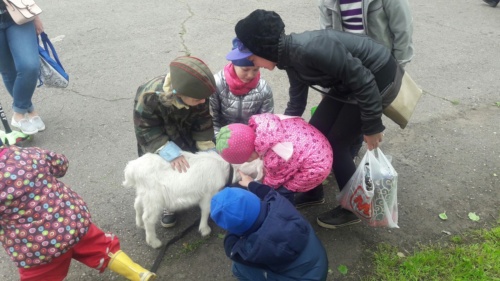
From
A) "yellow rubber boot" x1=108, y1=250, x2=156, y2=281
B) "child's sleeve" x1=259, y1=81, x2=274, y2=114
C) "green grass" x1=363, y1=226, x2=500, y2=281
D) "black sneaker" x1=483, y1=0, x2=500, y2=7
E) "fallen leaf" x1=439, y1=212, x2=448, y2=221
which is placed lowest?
"black sneaker" x1=483, y1=0, x2=500, y2=7

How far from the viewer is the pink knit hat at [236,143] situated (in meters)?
2.35

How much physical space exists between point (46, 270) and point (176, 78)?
1.26 m

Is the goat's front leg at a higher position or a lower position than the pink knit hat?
lower

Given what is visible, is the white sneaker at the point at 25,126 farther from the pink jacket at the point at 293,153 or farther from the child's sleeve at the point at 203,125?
the pink jacket at the point at 293,153

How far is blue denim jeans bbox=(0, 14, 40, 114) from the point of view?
11.7ft

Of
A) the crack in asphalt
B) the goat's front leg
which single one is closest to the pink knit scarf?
the goat's front leg

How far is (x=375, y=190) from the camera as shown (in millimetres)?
2697

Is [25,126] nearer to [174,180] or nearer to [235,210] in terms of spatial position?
[174,180]

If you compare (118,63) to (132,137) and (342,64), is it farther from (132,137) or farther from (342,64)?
(342,64)

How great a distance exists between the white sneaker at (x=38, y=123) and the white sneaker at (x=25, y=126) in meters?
0.03

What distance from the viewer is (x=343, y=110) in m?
2.64

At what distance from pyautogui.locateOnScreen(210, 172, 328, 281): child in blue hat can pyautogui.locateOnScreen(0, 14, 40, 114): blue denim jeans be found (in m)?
2.52

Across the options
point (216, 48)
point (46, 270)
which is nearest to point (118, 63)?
point (216, 48)

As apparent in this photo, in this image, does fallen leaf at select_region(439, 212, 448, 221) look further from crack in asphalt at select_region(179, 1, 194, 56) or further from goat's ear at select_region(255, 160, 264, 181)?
crack in asphalt at select_region(179, 1, 194, 56)
